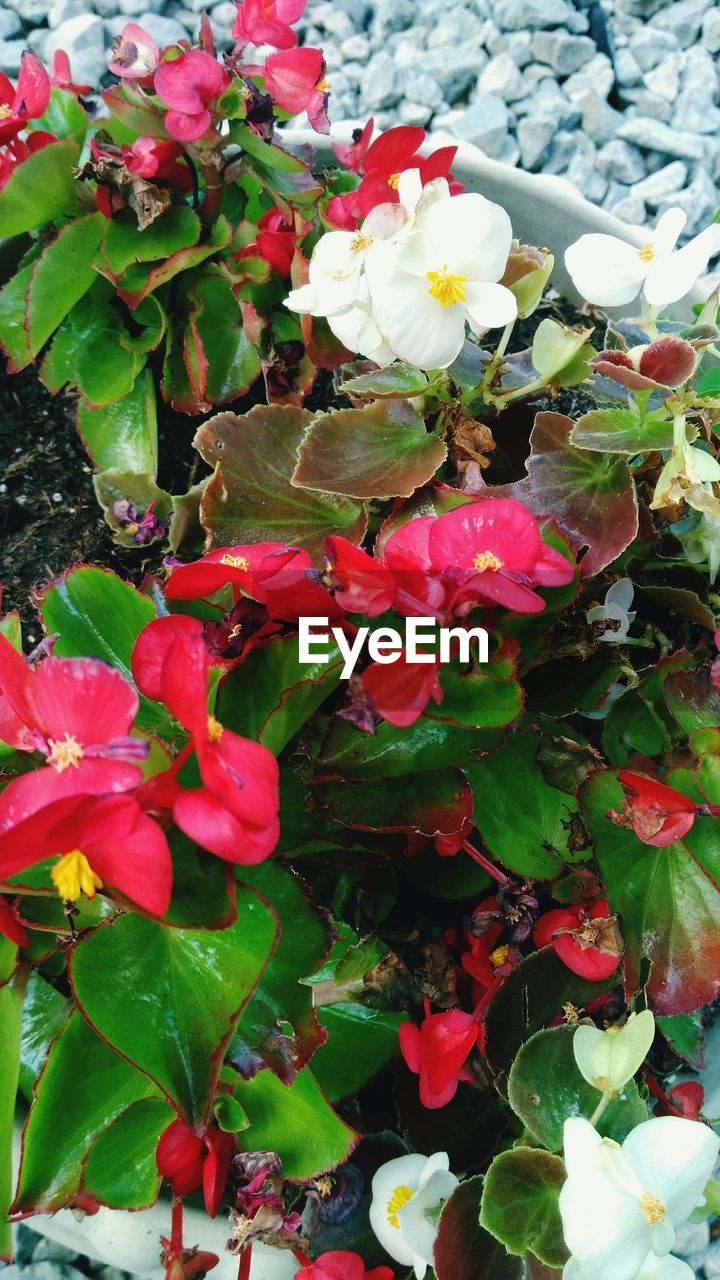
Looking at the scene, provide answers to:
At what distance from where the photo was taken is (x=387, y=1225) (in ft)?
1.99

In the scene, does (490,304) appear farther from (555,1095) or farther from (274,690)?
(555,1095)

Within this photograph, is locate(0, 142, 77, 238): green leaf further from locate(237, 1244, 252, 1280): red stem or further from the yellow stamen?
locate(237, 1244, 252, 1280): red stem

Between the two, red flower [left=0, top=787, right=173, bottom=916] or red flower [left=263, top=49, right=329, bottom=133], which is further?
red flower [left=263, top=49, right=329, bottom=133]

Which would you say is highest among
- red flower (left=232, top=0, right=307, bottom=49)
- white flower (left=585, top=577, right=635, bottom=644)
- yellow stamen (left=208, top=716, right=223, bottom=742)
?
red flower (left=232, top=0, right=307, bottom=49)

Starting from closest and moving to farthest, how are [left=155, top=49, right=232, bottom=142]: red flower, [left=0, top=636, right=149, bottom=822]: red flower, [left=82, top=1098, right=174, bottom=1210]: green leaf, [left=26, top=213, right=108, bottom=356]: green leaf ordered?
[left=0, top=636, right=149, bottom=822]: red flower → [left=82, top=1098, right=174, bottom=1210]: green leaf → [left=155, top=49, right=232, bottom=142]: red flower → [left=26, top=213, right=108, bottom=356]: green leaf

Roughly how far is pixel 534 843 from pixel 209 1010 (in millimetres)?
243

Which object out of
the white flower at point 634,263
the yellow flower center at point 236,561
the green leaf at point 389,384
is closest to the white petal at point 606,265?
the white flower at point 634,263

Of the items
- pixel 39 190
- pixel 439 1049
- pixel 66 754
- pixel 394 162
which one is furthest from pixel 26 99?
pixel 439 1049

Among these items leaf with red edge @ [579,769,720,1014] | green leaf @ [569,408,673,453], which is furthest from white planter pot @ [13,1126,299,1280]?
green leaf @ [569,408,673,453]

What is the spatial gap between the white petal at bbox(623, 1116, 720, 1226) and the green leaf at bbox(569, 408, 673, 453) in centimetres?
34

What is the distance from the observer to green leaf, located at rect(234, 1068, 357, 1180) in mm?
578

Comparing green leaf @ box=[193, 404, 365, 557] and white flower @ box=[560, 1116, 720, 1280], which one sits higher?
green leaf @ box=[193, 404, 365, 557]

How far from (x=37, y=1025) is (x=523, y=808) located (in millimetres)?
311

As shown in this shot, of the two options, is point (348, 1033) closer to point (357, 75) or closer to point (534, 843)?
point (534, 843)
